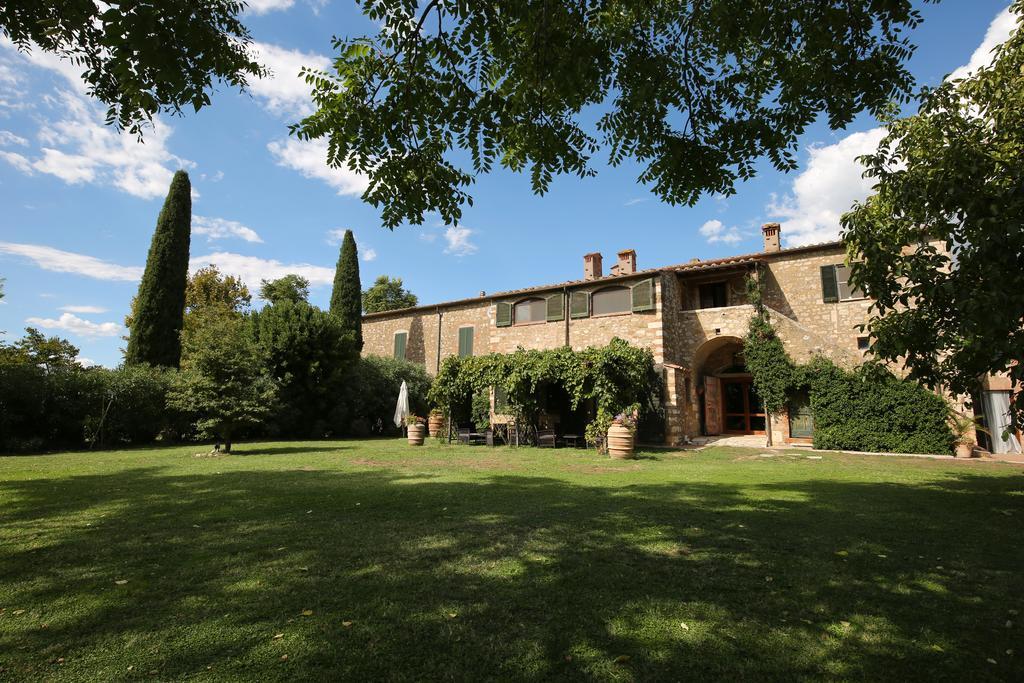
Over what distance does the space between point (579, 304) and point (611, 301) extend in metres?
1.36

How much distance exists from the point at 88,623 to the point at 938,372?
880cm

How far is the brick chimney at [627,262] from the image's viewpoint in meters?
20.6

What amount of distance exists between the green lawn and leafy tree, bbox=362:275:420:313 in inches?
1310

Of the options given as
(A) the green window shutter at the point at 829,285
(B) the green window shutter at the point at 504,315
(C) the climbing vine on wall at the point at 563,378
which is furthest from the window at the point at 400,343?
(A) the green window shutter at the point at 829,285

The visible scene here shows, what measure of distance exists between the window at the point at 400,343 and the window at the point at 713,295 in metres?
14.8

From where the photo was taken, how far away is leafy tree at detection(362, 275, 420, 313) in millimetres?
39250

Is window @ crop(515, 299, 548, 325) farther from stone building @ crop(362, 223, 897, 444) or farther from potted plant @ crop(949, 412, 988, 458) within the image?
potted plant @ crop(949, 412, 988, 458)

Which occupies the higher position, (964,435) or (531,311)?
(531,311)

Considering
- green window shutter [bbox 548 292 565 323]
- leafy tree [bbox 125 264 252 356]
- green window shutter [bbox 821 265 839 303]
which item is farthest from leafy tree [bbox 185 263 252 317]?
green window shutter [bbox 821 265 839 303]

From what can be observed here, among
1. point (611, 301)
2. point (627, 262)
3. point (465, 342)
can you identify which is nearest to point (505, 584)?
point (611, 301)

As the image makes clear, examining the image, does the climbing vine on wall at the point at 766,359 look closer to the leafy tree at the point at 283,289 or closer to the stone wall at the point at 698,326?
the stone wall at the point at 698,326

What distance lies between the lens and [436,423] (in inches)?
728

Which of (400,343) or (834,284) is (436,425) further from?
(834,284)

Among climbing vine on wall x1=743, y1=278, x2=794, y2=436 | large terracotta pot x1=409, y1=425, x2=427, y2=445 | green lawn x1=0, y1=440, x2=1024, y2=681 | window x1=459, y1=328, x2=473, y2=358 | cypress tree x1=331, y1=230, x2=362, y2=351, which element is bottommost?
green lawn x1=0, y1=440, x2=1024, y2=681
